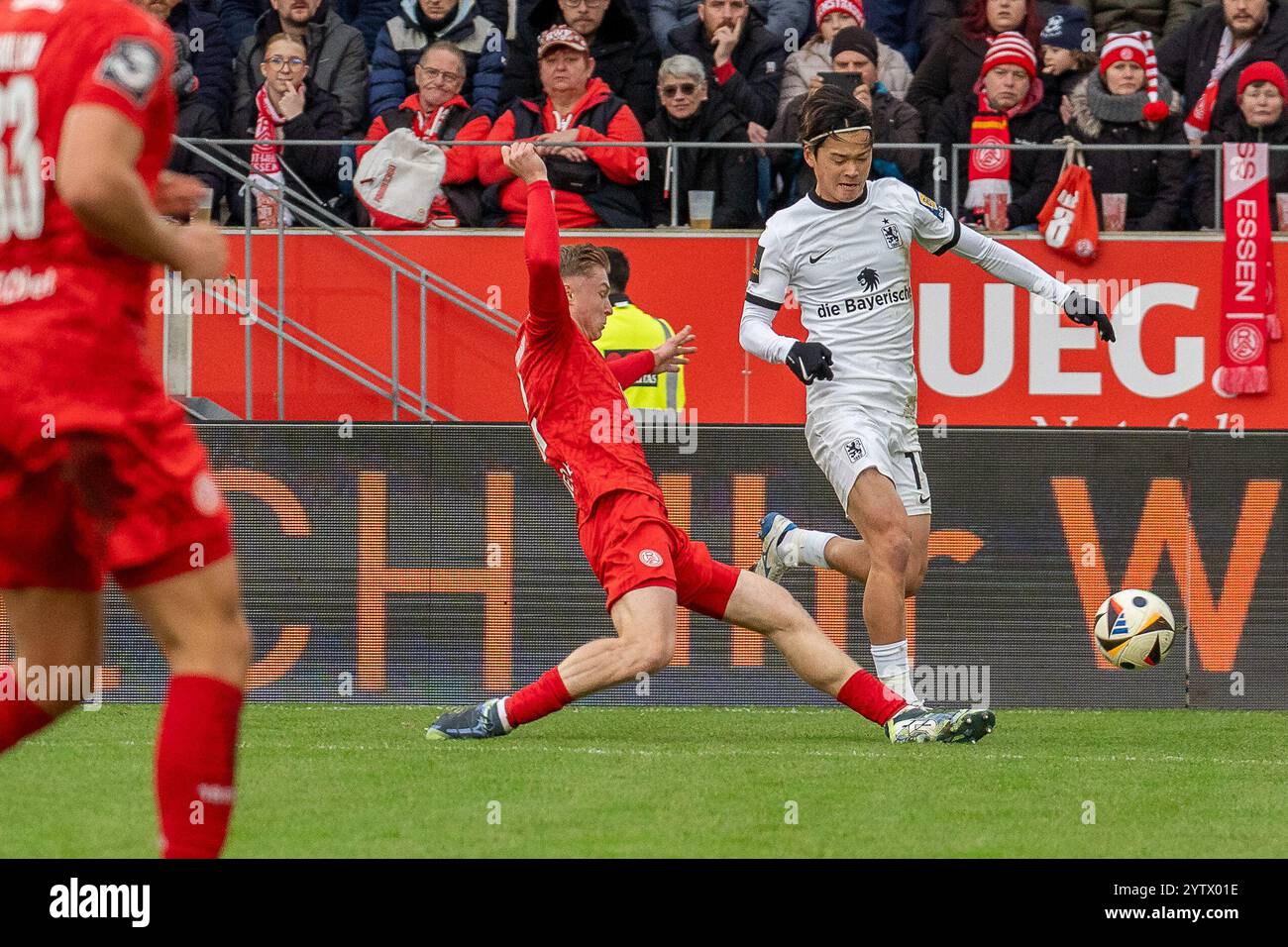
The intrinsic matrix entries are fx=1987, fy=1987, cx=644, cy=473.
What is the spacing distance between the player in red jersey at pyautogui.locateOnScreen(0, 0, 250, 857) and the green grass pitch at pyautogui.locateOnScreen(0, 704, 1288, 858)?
1202 millimetres

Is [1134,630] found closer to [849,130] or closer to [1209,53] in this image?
[849,130]

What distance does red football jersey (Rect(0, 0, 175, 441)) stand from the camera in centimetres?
418

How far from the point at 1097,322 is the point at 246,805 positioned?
4.29 meters

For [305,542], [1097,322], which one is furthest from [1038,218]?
[305,542]

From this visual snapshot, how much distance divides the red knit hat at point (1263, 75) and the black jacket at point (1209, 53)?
157 millimetres

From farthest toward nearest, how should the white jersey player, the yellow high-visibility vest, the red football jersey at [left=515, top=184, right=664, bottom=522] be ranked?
the yellow high-visibility vest → the white jersey player → the red football jersey at [left=515, top=184, right=664, bottom=522]

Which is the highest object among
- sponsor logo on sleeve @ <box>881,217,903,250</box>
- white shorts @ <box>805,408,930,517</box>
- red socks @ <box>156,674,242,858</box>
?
sponsor logo on sleeve @ <box>881,217,903,250</box>

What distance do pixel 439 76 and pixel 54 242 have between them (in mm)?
9585

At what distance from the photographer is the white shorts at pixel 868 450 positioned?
8617 mm

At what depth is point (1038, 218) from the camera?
13.6m

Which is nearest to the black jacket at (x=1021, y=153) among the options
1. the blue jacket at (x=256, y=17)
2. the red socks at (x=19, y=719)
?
the blue jacket at (x=256, y=17)

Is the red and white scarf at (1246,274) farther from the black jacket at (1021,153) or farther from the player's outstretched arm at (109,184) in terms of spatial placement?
the player's outstretched arm at (109,184)

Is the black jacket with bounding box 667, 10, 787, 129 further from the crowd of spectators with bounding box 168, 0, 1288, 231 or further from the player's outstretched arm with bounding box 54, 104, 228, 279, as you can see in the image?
the player's outstretched arm with bounding box 54, 104, 228, 279

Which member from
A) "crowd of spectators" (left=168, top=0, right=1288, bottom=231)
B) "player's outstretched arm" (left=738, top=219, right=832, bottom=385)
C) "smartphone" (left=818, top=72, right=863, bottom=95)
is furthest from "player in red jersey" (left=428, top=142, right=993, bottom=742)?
"crowd of spectators" (left=168, top=0, right=1288, bottom=231)
